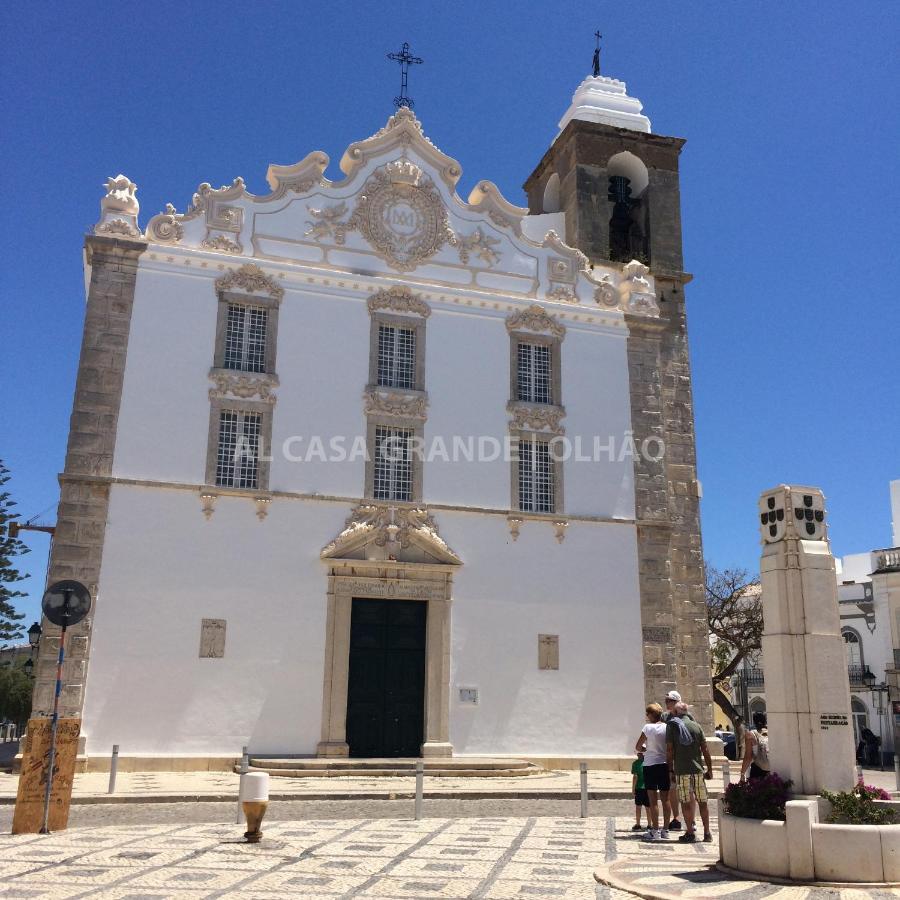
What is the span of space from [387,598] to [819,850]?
42.2 ft

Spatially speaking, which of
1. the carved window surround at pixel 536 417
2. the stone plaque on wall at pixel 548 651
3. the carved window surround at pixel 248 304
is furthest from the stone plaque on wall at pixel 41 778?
the carved window surround at pixel 536 417

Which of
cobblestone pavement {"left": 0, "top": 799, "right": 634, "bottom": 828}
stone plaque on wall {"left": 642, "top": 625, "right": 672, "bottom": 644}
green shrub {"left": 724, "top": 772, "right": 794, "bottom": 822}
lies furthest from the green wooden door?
green shrub {"left": 724, "top": 772, "right": 794, "bottom": 822}

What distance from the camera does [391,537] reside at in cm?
2020

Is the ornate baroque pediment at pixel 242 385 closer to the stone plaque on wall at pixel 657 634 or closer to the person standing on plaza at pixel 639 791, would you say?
the stone plaque on wall at pixel 657 634

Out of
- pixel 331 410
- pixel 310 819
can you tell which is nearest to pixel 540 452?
pixel 331 410

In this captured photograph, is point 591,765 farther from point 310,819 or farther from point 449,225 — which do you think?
point 449,225

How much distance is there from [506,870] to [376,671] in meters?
11.2

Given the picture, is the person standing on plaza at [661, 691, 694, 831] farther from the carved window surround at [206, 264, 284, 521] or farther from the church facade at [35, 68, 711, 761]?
the carved window surround at [206, 264, 284, 521]

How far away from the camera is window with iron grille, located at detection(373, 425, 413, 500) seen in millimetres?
20703

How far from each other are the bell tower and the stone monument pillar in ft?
40.0

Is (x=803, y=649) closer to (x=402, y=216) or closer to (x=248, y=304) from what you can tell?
(x=248, y=304)

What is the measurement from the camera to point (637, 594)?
21750 millimetres

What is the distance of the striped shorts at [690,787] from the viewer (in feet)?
35.5

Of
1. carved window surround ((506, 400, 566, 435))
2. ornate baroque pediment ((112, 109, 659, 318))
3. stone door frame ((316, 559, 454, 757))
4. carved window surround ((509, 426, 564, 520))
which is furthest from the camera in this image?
carved window surround ((506, 400, 566, 435))
